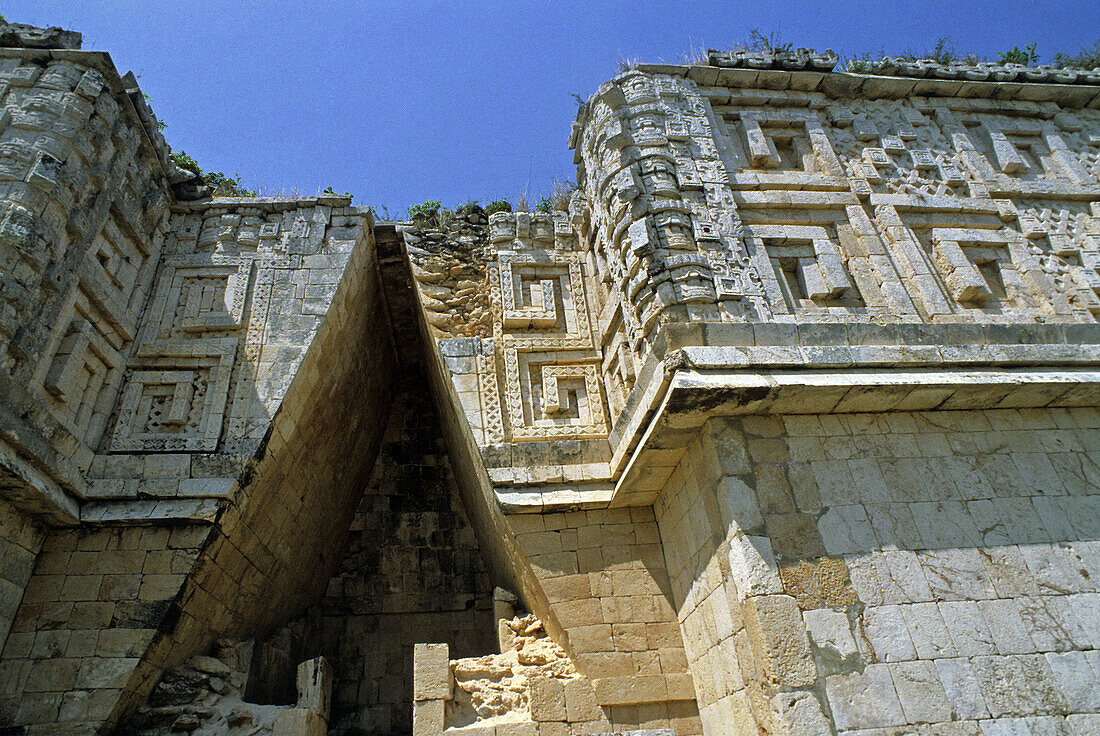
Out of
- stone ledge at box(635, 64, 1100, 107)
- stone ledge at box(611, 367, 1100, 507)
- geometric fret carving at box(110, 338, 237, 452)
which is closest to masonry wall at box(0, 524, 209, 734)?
geometric fret carving at box(110, 338, 237, 452)

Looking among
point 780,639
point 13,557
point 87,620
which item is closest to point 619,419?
point 780,639

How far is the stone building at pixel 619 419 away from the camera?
4328 millimetres

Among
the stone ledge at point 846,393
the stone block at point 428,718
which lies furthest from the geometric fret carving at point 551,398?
the stone block at point 428,718

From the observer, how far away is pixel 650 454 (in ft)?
17.1

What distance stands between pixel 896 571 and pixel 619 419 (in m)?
2.35

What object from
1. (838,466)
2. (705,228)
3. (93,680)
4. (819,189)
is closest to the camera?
(838,466)

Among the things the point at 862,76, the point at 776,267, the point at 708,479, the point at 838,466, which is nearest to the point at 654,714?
the point at 708,479

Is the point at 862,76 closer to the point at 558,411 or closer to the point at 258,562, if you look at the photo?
the point at 558,411

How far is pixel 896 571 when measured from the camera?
4.26 m

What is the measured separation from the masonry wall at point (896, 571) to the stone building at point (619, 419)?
0.08 ft

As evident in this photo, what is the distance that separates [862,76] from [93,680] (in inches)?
360

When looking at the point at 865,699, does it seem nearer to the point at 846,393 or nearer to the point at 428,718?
the point at 846,393

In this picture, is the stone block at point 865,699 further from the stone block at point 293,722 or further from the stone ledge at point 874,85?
the stone ledge at point 874,85

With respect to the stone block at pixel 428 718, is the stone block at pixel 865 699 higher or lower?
lower
